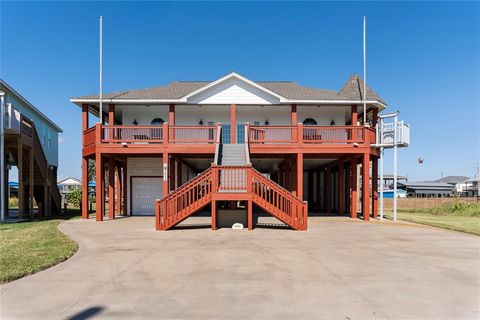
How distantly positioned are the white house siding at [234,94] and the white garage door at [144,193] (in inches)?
236

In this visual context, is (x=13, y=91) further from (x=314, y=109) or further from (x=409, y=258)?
(x=409, y=258)

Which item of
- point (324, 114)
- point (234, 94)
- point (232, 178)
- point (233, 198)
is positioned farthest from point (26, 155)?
point (324, 114)

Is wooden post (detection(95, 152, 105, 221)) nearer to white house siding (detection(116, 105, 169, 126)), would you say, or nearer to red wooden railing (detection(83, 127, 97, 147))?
red wooden railing (detection(83, 127, 97, 147))

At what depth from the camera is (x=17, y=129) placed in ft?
55.9

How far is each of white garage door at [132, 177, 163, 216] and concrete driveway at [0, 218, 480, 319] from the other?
10.7m

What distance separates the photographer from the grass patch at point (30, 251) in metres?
6.64

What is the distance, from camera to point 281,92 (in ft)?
67.6

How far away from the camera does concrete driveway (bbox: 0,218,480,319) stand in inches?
184

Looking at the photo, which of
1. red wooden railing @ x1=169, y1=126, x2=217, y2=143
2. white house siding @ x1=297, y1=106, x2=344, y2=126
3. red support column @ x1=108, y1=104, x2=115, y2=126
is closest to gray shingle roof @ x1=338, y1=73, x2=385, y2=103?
→ white house siding @ x1=297, y1=106, x2=344, y2=126

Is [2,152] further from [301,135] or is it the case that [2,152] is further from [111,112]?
[301,135]

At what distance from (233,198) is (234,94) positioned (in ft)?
27.0

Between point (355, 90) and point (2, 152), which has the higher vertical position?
point (355, 90)

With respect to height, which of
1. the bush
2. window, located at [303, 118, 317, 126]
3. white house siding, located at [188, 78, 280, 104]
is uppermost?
white house siding, located at [188, 78, 280, 104]

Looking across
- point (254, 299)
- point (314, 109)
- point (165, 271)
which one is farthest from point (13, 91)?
point (254, 299)
